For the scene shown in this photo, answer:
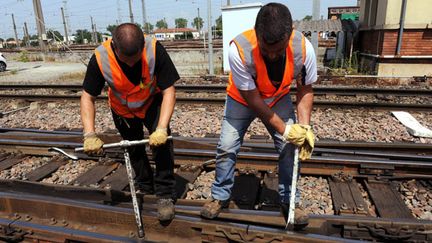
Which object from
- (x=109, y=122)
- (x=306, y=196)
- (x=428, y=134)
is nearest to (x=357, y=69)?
(x=428, y=134)

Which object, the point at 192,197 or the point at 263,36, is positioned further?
the point at 192,197

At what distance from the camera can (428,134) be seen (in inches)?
222

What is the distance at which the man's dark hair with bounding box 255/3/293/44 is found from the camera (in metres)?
2.41

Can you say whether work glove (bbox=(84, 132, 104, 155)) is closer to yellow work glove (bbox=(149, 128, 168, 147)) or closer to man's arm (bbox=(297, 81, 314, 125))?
yellow work glove (bbox=(149, 128, 168, 147))

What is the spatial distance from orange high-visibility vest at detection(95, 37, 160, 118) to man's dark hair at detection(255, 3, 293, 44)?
1.09 metres

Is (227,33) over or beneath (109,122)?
over

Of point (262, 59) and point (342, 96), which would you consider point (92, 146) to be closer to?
point (262, 59)

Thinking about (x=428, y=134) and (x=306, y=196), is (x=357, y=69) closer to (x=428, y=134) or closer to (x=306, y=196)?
(x=428, y=134)

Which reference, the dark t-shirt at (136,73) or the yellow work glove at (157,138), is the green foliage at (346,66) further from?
the yellow work glove at (157,138)

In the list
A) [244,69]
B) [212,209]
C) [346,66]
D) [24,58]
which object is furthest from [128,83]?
[24,58]

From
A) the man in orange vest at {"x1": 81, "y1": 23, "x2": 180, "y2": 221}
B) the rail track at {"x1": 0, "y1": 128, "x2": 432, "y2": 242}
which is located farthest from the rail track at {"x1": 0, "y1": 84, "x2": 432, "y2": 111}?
the man in orange vest at {"x1": 81, "y1": 23, "x2": 180, "y2": 221}

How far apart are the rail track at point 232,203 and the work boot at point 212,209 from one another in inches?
2.8

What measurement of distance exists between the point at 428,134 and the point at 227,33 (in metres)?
8.95

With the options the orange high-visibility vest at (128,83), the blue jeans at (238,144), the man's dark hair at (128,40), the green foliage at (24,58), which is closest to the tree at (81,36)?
the green foliage at (24,58)
